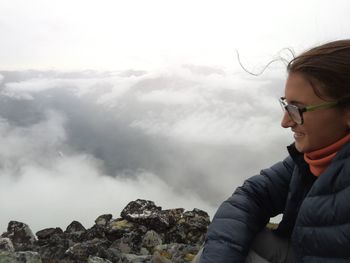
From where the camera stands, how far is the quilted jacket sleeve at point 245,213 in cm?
359

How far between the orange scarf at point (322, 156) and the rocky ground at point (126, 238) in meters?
6.19

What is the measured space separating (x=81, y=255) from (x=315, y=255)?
27.6 feet

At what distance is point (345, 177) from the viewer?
2975 mm

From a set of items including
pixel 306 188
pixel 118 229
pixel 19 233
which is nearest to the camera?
pixel 306 188

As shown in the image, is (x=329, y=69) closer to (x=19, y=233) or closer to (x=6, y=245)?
(x=6, y=245)

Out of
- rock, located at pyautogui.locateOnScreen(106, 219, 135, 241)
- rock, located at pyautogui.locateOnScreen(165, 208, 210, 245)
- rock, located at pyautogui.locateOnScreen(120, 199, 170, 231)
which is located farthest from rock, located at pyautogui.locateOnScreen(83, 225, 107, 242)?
rock, located at pyautogui.locateOnScreen(165, 208, 210, 245)

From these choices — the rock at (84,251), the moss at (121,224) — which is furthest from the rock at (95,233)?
the rock at (84,251)

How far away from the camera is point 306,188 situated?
11.7ft

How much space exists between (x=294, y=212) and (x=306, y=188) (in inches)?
9.3

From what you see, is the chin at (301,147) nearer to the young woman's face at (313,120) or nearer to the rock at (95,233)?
the young woman's face at (313,120)

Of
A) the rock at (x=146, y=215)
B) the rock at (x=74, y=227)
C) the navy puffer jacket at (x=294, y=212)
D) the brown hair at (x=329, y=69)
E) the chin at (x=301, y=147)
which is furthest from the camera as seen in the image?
the rock at (x=74, y=227)

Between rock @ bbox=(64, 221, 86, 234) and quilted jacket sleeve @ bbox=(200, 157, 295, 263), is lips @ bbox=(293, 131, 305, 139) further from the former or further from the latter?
rock @ bbox=(64, 221, 86, 234)

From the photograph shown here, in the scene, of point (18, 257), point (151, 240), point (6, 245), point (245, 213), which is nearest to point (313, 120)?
point (245, 213)

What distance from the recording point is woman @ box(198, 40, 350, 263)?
3029mm
